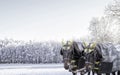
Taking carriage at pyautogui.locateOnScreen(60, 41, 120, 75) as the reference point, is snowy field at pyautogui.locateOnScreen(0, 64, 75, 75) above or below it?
below

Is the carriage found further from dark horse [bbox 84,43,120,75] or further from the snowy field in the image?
the snowy field

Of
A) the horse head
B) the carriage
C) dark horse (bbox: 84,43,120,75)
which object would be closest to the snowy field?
the carriage

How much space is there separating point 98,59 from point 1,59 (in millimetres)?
69706

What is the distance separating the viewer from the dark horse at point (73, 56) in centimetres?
1753

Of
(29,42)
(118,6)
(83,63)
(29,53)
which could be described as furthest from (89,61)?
(29,42)

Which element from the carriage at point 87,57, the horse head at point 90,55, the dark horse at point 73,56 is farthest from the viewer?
the dark horse at point 73,56

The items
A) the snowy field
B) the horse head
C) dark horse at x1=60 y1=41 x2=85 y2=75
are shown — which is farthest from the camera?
the snowy field

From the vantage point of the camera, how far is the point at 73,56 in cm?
1788

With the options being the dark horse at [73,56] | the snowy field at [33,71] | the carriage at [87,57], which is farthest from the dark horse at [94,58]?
the snowy field at [33,71]

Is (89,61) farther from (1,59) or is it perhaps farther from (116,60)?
(1,59)

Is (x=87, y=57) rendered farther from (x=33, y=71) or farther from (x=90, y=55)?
(x=33, y=71)

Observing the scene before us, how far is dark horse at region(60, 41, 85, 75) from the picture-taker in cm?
1753

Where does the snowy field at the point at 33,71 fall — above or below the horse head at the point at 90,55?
below

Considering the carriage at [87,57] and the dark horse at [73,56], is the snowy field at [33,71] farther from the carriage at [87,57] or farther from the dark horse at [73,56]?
the dark horse at [73,56]
